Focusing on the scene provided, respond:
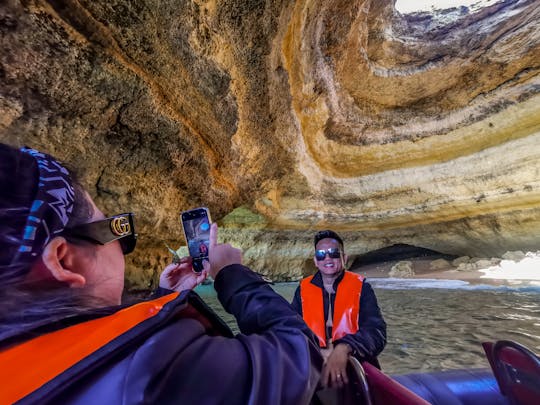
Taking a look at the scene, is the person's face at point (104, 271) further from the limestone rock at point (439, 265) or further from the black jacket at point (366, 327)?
the limestone rock at point (439, 265)

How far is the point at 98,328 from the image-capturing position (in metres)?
0.48

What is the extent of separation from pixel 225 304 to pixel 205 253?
0.31m

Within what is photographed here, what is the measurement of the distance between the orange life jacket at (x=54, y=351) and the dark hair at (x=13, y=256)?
0.18 ft

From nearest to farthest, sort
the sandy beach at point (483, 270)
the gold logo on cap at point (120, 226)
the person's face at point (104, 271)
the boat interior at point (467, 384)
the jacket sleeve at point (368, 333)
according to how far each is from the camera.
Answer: the person's face at point (104, 271), the gold logo on cap at point (120, 226), the boat interior at point (467, 384), the jacket sleeve at point (368, 333), the sandy beach at point (483, 270)

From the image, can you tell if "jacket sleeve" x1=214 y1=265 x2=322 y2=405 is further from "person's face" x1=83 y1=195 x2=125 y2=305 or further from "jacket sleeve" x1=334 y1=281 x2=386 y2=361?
"jacket sleeve" x1=334 y1=281 x2=386 y2=361

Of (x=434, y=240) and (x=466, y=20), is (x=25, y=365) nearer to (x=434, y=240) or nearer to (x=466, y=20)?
(x=466, y=20)

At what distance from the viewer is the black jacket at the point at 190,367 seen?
0.38 metres

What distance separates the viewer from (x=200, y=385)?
1.50 ft

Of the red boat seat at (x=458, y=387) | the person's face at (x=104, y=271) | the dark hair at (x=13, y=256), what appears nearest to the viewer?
the dark hair at (x=13, y=256)

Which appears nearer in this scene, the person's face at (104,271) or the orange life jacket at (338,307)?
the person's face at (104,271)

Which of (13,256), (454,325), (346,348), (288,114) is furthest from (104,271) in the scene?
(288,114)

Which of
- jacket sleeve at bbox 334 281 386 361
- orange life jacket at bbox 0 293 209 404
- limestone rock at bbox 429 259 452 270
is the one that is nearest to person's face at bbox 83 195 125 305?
orange life jacket at bbox 0 293 209 404

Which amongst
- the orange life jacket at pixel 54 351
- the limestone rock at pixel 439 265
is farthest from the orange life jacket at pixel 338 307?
the limestone rock at pixel 439 265

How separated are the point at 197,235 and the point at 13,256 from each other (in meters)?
0.74
